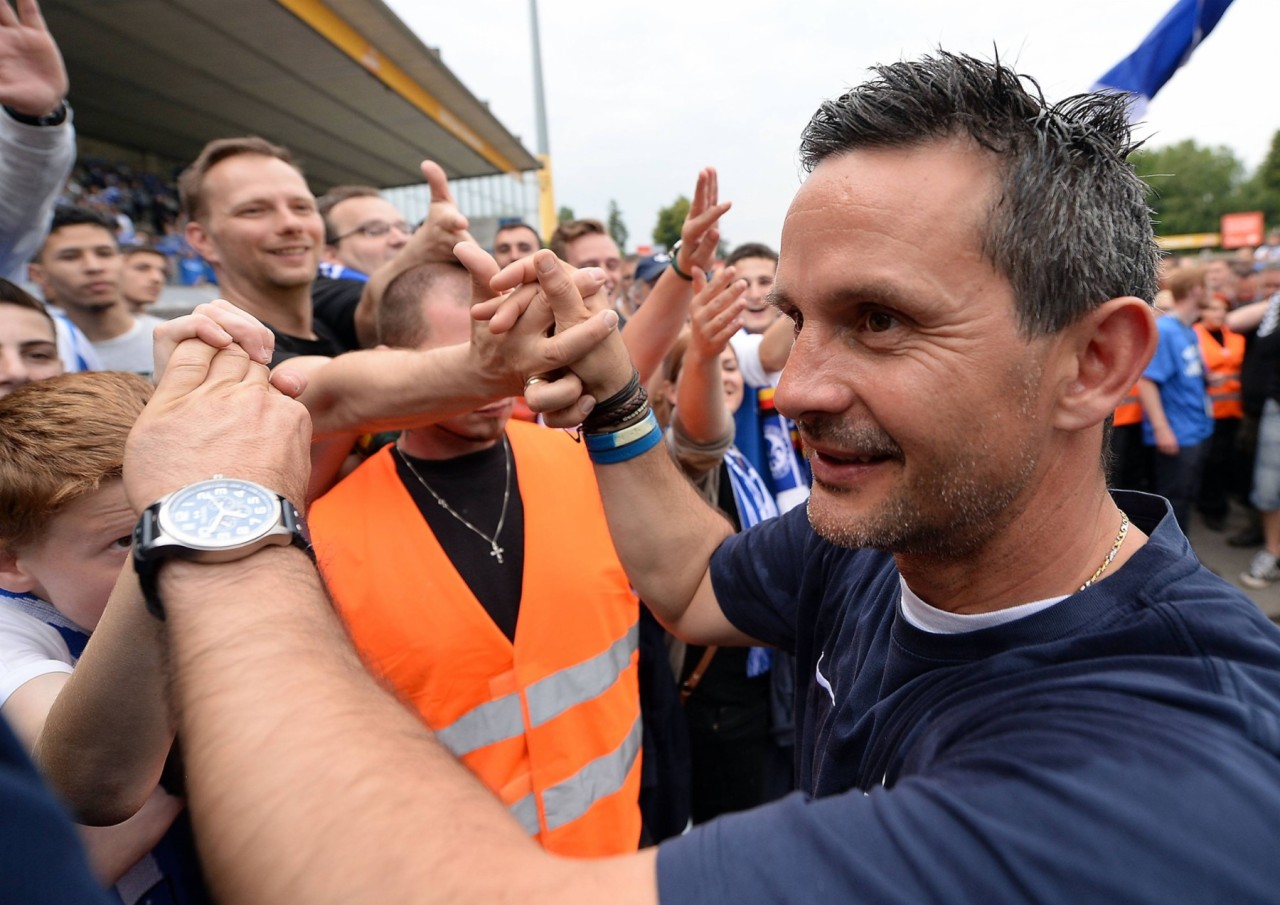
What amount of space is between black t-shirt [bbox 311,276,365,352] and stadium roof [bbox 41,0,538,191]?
8.52 m

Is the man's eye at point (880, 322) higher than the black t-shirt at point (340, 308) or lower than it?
higher

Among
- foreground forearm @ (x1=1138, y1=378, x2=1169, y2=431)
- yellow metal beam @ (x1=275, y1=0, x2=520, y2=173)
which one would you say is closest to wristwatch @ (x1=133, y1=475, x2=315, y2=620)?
foreground forearm @ (x1=1138, y1=378, x2=1169, y2=431)

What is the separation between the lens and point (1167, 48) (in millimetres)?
3705

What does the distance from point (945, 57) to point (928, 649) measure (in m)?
0.93

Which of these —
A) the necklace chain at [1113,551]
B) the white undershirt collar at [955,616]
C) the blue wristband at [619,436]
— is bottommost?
the white undershirt collar at [955,616]

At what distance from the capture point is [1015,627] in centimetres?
111

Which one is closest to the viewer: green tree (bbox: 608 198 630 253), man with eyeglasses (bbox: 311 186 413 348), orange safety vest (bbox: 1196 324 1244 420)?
man with eyeglasses (bbox: 311 186 413 348)

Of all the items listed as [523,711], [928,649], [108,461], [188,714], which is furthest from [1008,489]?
[108,461]

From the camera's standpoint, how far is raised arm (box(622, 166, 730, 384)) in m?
2.44

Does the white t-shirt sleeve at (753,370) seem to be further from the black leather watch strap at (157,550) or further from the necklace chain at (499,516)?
the black leather watch strap at (157,550)

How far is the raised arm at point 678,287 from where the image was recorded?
8.01 ft

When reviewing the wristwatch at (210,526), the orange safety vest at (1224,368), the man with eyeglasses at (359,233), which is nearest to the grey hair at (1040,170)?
the wristwatch at (210,526)

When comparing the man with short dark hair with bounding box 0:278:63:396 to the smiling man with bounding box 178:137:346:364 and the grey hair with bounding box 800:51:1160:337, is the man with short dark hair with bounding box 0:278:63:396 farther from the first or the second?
the grey hair with bounding box 800:51:1160:337

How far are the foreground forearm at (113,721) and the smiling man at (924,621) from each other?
1.00 ft
